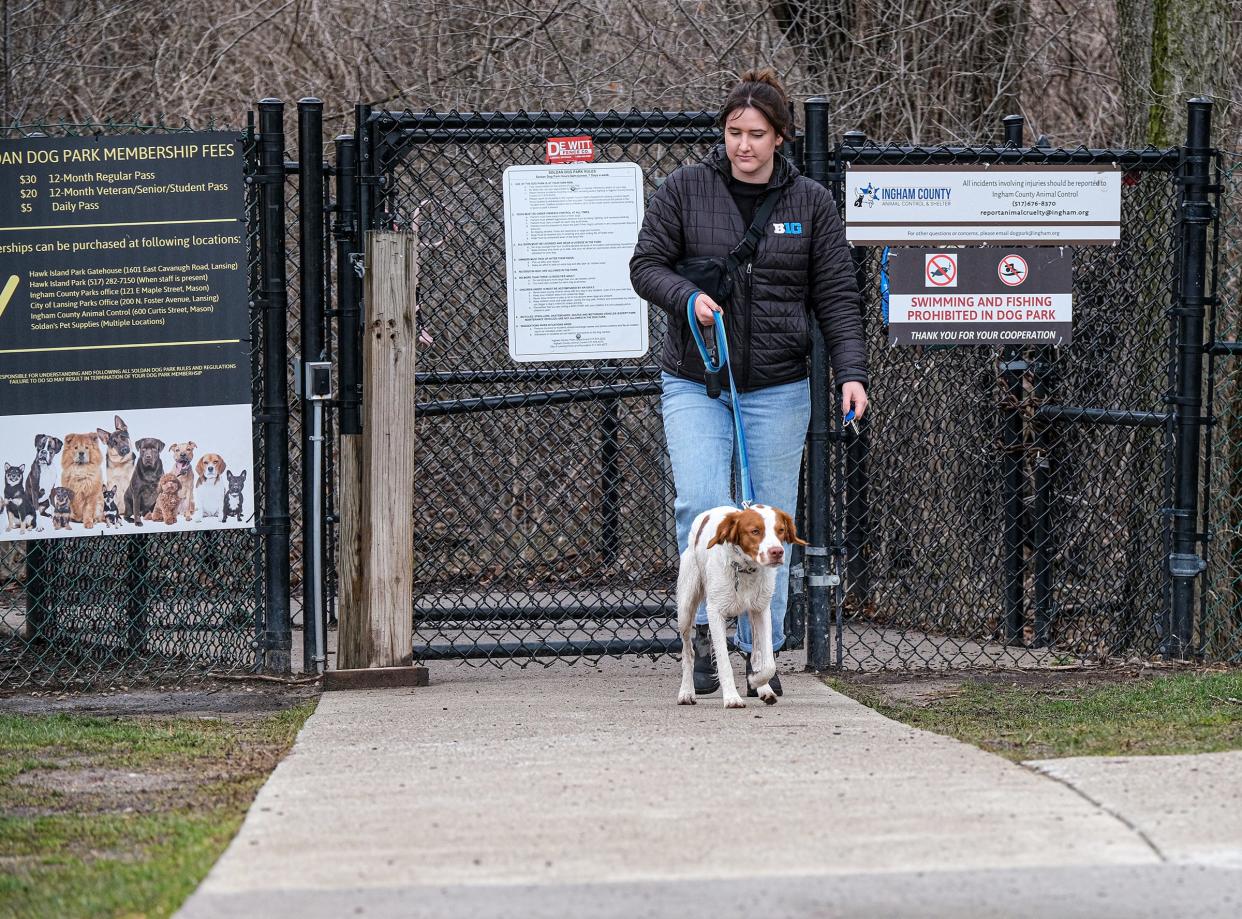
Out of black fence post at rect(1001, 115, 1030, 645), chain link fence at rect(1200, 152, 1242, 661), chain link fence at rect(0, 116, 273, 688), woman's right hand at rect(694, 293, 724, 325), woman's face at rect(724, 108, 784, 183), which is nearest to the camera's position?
woman's right hand at rect(694, 293, 724, 325)

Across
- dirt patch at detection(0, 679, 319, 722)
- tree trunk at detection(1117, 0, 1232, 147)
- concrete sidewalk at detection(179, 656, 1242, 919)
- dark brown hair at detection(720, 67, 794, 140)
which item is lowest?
dirt patch at detection(0, 679, 319, 722)

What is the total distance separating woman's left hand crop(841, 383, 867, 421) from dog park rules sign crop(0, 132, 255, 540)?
2386 mm

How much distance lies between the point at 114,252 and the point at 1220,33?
507 cm

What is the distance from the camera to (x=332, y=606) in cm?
816

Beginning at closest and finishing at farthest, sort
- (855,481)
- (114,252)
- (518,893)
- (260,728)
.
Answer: (518,893) < (260,728) < (114,252) < (855,481)

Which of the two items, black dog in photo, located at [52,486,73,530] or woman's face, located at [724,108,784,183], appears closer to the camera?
woman's face, located at [724,108,784,183]

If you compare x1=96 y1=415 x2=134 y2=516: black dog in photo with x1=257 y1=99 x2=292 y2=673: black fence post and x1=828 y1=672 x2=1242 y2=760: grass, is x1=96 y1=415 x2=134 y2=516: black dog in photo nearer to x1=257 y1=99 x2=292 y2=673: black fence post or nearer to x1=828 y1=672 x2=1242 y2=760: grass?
x1=257 y1=99 x2=292 y2=673: black fence post

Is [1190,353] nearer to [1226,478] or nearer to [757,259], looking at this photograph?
[1226,478]

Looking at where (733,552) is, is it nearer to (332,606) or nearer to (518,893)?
(518,893)

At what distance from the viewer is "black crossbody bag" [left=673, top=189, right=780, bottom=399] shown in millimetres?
6023

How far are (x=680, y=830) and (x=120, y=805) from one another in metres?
1.65

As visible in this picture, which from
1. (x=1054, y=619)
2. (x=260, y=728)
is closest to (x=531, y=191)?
(x=260, y=728)

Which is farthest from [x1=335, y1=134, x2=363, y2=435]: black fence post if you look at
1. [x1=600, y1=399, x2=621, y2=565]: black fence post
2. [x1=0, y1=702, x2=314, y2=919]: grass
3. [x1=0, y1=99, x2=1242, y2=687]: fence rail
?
[x1=600, y1=399, x2=621, y2=565]: black fence post

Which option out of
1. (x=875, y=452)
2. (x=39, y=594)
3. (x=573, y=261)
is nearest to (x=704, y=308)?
(x=573, y=261)
